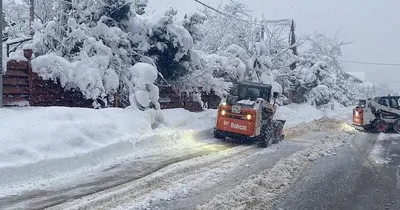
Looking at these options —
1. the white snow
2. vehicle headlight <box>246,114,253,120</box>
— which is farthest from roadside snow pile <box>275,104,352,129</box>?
the white snow

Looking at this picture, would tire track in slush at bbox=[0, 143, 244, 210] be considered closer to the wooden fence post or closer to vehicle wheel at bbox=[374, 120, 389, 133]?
the wooden fence post

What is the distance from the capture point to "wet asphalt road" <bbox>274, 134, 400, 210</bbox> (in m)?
7.01

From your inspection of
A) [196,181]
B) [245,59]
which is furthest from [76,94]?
[245,59]

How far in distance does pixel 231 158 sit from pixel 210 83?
9.18m

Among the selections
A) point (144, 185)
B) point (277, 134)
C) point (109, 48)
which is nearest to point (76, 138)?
point (144, 185)

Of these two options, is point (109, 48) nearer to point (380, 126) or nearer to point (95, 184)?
point (95, 184)

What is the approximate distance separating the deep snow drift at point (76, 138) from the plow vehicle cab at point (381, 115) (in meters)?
10.6

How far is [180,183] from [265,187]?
1.62m

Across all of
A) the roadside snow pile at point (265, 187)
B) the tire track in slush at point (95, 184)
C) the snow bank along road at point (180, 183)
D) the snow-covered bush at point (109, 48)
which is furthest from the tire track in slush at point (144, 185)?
the snow-covered bush at point (109, 48)

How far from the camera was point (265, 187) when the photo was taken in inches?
308

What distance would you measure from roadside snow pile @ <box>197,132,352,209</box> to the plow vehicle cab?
10.9m

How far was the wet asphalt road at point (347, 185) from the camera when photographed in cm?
701

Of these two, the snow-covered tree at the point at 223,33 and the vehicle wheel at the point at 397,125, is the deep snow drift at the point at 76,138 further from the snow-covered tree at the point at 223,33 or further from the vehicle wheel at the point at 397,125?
the snow-covered tree at the point at 223,33

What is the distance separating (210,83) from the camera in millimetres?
19953
